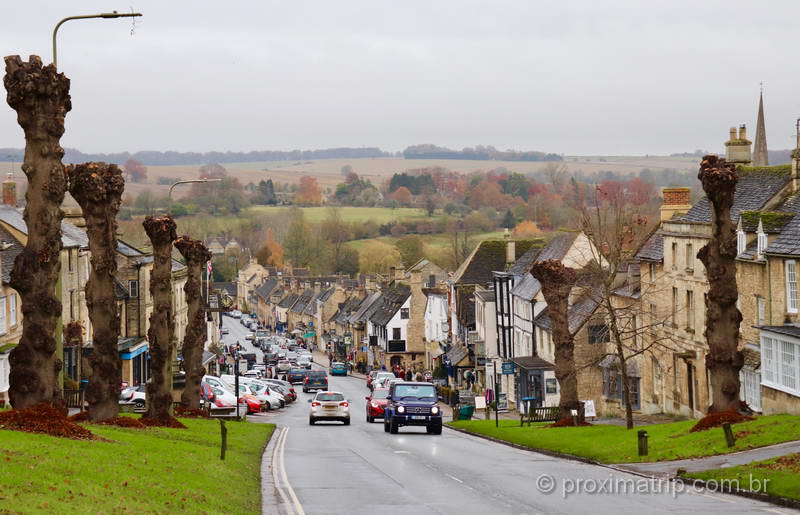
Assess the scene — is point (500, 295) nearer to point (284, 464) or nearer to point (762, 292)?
point (762, 292)

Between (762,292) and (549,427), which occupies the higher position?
(762,292)

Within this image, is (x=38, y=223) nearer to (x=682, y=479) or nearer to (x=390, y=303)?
(x=682, y=479)

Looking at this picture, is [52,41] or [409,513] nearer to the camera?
[409,513]

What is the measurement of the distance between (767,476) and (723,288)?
10.6 m

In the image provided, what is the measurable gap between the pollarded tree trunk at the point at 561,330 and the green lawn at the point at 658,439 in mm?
1502

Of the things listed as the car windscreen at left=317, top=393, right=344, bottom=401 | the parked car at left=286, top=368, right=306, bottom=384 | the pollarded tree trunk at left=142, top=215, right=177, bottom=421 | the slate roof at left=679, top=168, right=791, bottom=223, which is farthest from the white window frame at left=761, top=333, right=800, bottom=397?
the parked car at left=286, top=368, right=306, bottom=384

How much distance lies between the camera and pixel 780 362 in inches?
1427

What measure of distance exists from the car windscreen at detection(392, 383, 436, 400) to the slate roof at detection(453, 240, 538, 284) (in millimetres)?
44601

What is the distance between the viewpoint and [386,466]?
2991cm

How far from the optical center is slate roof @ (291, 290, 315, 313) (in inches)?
6949

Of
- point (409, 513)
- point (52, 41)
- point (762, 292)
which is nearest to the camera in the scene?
point (409, 513)

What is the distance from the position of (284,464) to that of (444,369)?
207ft

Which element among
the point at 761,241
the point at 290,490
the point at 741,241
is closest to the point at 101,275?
the point at 290,490

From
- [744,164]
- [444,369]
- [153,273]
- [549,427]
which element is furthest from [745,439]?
[444,369]
